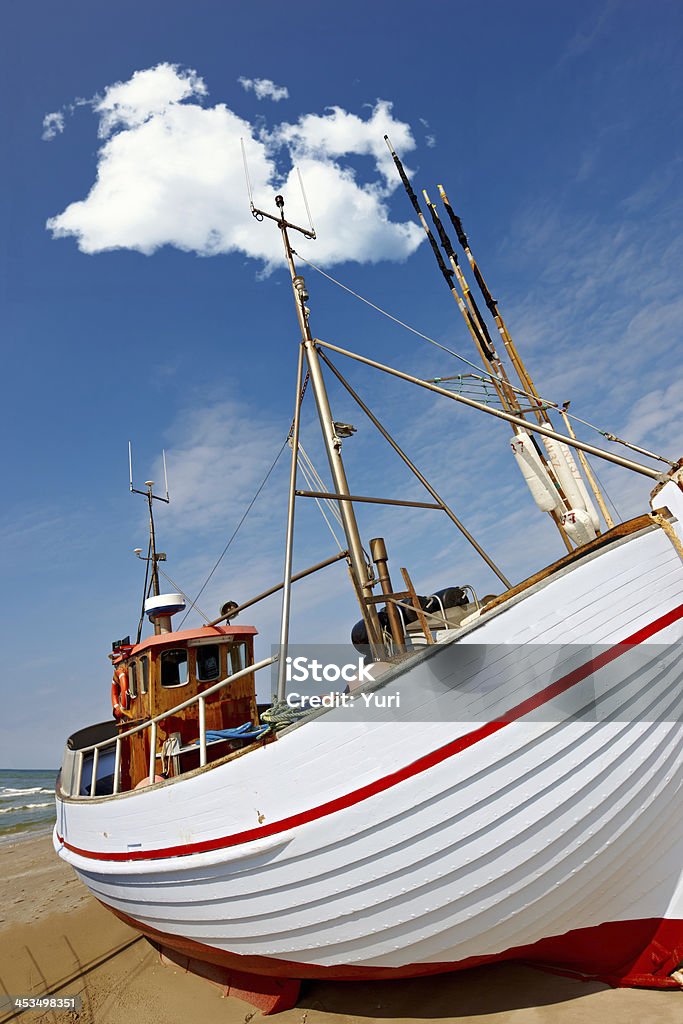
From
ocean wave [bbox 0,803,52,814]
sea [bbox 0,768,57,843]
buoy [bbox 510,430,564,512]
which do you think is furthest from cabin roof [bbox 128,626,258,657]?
ocean wave [bbox 0,803,52,814]

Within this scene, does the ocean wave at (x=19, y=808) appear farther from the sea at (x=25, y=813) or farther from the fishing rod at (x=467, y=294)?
the fishing rod at (x=467, y=294)

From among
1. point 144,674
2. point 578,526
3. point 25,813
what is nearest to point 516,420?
point 578,526

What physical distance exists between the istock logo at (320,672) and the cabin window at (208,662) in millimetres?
3578

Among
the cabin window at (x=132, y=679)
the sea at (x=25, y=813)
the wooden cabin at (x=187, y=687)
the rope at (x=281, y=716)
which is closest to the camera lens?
the rope at (x=281, y=716)

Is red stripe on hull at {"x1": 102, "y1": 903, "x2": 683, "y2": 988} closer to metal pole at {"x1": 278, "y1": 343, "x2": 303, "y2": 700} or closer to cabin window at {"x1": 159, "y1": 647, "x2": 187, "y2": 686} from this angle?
metal pole at {"x1": 278, "y1": 343, "x2": 303, "y2": 700}

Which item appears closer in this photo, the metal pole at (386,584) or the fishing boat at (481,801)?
the fishing boat at (481,801)

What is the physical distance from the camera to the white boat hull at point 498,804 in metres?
3.88

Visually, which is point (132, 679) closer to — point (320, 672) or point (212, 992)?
point (212, 992)

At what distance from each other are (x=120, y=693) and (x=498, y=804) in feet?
23.9

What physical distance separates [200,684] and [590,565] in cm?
594

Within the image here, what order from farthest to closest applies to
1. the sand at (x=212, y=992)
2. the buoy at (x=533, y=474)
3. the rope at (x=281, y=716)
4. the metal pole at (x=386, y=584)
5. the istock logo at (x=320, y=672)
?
the buoy at (x=533, y=474)
the metal pole at (x=386, y=584)
the istock logo at (x=320, y=672)
the sand at (x=212, y=992)
the rope at (x=281, y=716)

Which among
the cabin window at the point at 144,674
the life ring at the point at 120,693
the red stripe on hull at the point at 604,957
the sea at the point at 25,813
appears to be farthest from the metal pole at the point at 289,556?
the sea at the point at 25,813

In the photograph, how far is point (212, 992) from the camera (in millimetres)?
6285

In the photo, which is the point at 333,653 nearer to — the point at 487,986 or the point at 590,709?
the point at 590,709
